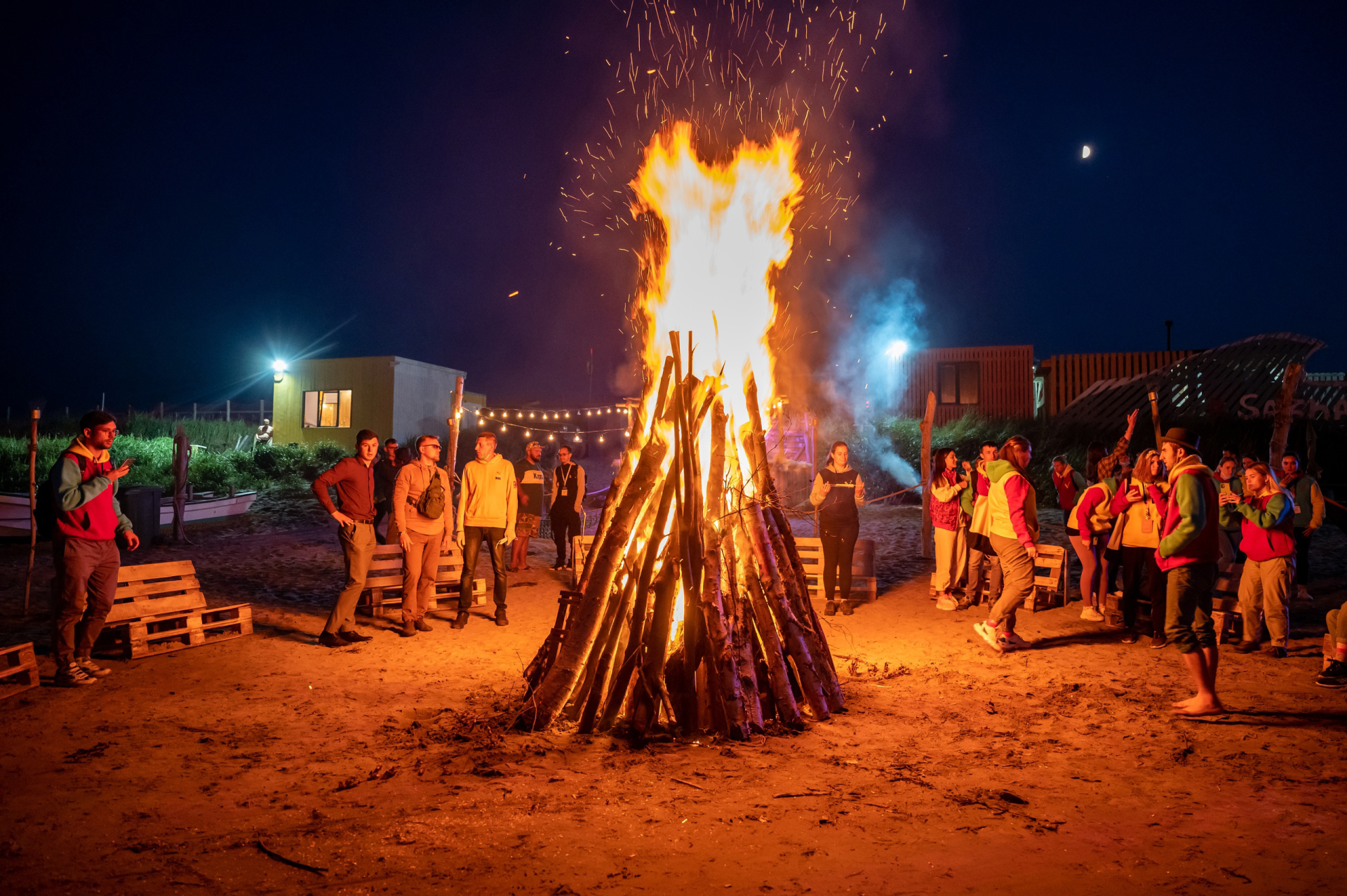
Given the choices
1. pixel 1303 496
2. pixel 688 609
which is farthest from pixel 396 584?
pixel 1303 496

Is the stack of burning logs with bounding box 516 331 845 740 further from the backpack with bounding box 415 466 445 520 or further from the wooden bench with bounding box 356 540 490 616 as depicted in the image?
the wooden bench with bounding box 356 540 490 616

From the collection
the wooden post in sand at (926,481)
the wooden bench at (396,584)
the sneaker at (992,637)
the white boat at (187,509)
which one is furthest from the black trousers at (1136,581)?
the white boat at (187,509)

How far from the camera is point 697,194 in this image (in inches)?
242

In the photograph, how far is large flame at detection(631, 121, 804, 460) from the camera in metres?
6.09

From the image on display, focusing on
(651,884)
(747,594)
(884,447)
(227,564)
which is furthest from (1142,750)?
(884,447)

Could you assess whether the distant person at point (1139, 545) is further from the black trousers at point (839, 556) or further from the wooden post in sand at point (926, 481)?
the wooden post in sand at point (926, 481)

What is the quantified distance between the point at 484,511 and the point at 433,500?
0.57 meters

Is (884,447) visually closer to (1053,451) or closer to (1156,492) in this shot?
(1053,451)

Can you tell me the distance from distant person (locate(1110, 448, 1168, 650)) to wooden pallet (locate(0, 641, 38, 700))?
9137 millimetres

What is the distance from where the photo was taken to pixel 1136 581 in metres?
7.42

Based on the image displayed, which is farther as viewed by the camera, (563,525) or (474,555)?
(563,525)

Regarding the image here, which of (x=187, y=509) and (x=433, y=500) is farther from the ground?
(x=433, y=500)

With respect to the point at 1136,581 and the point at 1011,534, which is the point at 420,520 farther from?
the point at 1136,581

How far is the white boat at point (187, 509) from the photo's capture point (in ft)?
44.9
